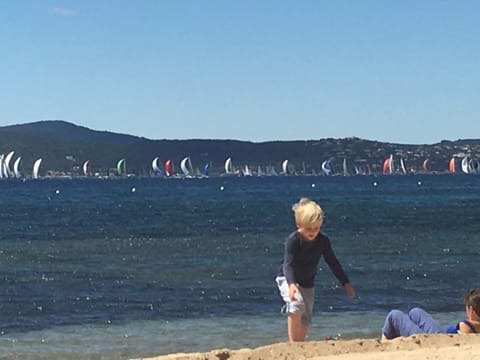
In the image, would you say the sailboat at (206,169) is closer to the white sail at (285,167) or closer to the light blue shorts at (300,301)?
the white sail at (285,167)

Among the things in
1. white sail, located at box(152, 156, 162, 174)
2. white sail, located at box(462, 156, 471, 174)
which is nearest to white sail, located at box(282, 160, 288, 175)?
white sail, located at box(152, 156, 162, 174)

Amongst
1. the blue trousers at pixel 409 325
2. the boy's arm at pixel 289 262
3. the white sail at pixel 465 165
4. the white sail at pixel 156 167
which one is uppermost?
the white sail at pixel 156 167

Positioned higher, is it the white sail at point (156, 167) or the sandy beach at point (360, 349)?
the white sail at point (156, 167)

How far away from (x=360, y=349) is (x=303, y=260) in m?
1.04

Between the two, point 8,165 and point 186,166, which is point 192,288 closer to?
point 8,165

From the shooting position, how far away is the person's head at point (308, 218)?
8.27 m

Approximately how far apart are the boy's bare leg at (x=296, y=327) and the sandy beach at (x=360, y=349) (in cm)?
14

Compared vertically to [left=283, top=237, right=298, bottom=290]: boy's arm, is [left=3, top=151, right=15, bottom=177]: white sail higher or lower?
higher

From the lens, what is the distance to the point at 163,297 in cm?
1862

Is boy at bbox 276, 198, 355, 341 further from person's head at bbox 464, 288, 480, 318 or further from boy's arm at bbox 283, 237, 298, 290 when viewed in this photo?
person's head at bbox 464, 288, 480, 318

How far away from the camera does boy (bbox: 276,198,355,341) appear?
27.3 feet

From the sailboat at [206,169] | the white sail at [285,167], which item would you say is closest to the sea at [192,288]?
the sailboat at [206,169]

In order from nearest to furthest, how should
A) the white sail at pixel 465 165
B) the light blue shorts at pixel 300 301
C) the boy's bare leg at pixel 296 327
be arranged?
the light blue shorts at pixel 300 301, the boy's bare leg at pixel 296 327, the white sail at pixel 465 165

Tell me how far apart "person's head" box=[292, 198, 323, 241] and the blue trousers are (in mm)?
1519
